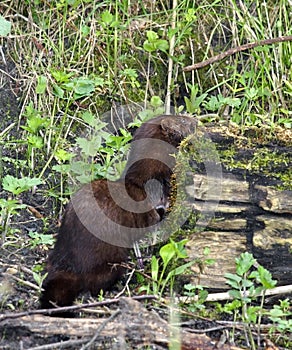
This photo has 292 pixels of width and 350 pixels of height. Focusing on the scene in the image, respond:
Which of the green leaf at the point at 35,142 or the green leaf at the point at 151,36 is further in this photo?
the green leaf at the point at 151,36

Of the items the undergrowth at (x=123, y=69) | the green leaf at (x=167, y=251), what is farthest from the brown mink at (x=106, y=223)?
the undergrowth at (x=123, y=69)

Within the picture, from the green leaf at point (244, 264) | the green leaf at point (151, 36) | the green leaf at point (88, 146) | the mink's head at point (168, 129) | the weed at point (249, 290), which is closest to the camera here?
the weed at point (249, 290)

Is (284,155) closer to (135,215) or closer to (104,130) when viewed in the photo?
(135,215)

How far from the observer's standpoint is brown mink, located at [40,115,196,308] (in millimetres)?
3725

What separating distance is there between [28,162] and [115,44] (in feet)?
3.42

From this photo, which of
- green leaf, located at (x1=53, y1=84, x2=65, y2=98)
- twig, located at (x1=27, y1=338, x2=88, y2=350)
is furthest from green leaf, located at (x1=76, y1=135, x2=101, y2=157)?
twig, located at (x1=27, y1=338, x2=88, y2=350)

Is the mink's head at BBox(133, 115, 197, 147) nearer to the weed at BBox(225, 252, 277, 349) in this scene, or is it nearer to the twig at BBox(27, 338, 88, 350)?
the weed at BBox(225, 252, 277, 349)

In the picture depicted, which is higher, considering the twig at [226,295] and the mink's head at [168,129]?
the mink's head at [168,129]

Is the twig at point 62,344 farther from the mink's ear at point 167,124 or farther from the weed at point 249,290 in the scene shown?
the mink's ear at point 167,124

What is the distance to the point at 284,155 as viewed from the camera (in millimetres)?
4285

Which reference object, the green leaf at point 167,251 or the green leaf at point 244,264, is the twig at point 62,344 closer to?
the green leaf at point 167,251

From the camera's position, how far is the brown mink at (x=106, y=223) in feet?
12.2

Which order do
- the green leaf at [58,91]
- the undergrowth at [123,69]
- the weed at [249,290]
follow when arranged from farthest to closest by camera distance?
the undergrowth at [123,69]
the green leaf at [58,91]
the weed at [249,290]

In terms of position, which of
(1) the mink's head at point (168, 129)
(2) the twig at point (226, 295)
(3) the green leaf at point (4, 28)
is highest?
(3) the green leaf at point (4, 28)
